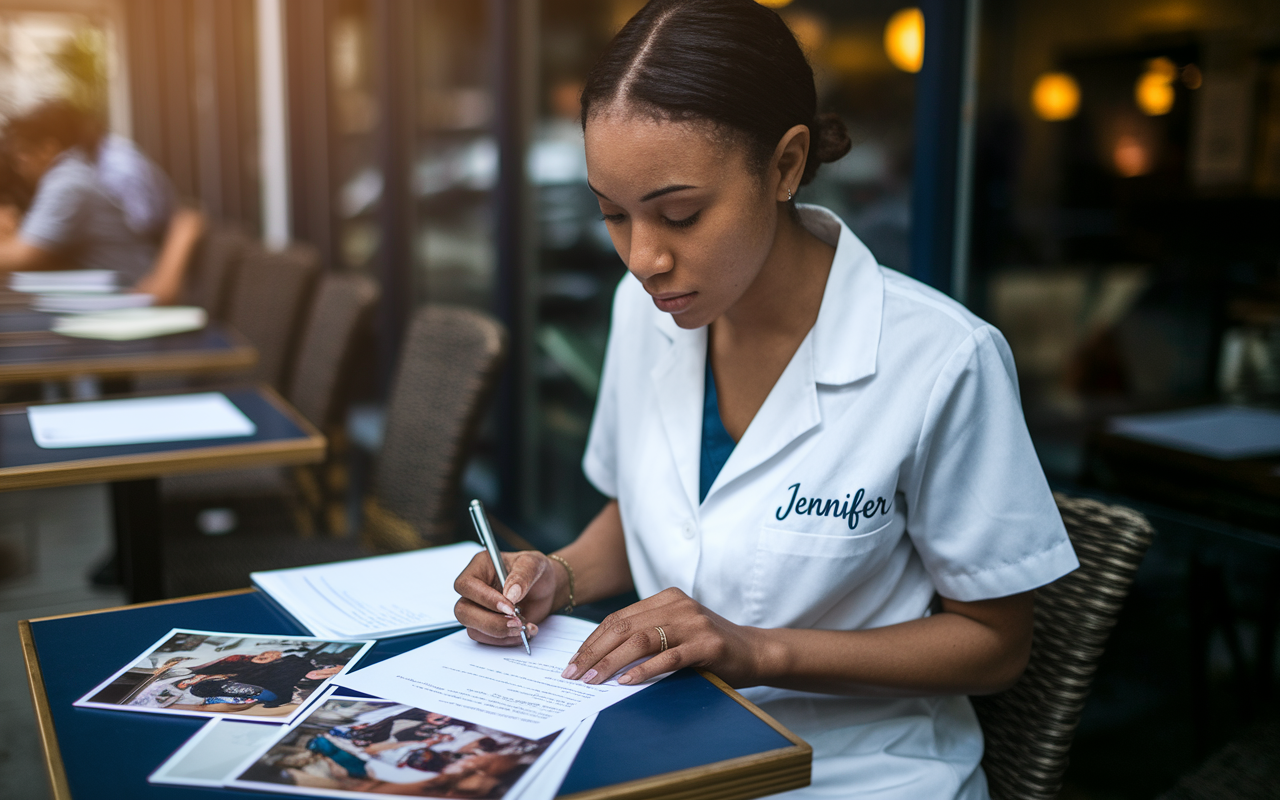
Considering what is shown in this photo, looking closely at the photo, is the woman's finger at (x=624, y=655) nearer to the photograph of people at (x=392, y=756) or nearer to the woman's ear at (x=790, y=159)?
the photograph of people at (x=392, y=756)

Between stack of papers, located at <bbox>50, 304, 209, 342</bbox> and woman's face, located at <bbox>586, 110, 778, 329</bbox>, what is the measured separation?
2063 millimetres

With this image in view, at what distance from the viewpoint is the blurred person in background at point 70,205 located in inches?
164

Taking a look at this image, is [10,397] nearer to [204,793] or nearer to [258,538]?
[258,538]

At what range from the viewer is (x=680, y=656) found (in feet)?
3.04

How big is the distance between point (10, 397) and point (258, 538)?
1730 mm

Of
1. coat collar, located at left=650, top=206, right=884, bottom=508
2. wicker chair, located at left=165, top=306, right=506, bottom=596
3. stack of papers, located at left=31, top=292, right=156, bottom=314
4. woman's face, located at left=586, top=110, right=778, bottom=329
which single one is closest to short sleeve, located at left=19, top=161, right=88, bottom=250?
stack of papers, located at left=31, top=292, right=156, bottom=314

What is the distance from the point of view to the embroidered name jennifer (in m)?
1.10

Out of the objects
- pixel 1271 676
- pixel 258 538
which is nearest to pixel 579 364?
pixel 258 538

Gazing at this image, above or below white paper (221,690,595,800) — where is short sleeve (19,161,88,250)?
above

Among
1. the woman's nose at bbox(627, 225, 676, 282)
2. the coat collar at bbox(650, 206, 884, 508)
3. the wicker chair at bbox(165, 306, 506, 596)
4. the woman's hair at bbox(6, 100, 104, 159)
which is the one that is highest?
the woman's hair at bbox(6, 100, 104, 159)

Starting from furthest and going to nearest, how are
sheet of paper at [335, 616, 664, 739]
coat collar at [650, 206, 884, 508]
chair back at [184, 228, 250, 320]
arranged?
chair back at [184, 228, 250, 320] → coat collar at [650, 206, 884, 508] → sheet of paper at [335, 616, 664, 739]

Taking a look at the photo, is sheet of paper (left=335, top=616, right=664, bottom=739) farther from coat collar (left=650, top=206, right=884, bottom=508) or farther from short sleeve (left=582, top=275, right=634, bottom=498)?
short sleeve (left=582, top=275, right=634, bottom=498)

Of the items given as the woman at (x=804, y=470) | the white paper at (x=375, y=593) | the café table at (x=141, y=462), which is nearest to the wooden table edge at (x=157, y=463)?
the café table at (x=141, y=462)

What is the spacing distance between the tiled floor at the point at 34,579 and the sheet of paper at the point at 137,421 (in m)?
0.55
